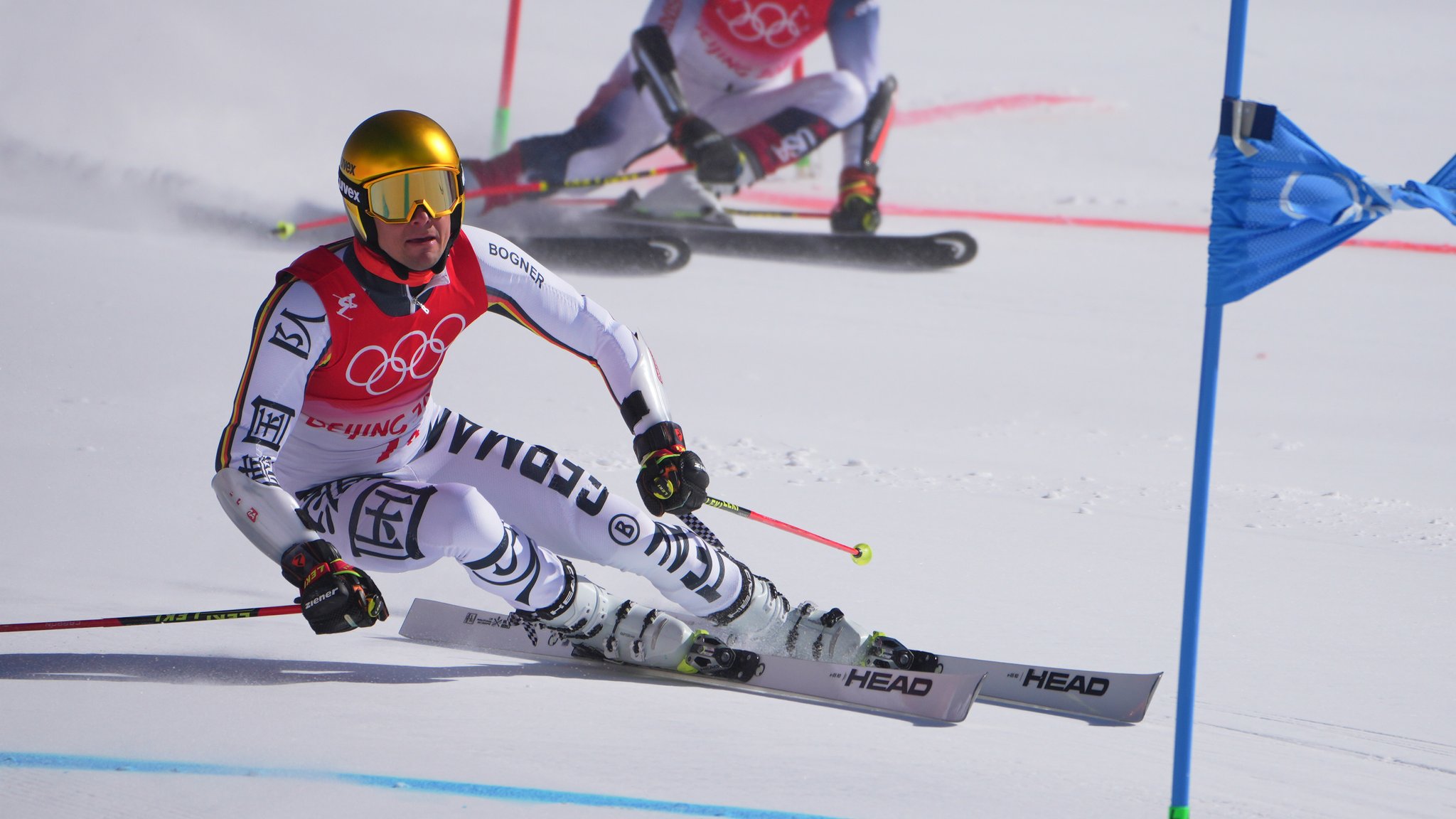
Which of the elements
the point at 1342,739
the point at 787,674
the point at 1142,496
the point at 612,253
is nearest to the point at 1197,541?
the point at 1342,739

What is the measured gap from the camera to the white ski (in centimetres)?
291

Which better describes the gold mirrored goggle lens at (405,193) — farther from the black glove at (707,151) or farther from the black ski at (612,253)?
the black glove at (707,151)

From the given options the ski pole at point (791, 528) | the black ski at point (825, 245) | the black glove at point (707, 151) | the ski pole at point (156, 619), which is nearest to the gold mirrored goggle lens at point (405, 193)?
the ski pole at point (156, 619)

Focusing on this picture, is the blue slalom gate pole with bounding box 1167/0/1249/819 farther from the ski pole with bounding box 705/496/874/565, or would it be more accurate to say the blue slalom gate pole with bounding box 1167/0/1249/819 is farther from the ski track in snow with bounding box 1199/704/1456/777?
the ski pole with bounding box 705/496/874/565

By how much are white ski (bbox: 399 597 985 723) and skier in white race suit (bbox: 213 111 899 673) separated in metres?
0.12

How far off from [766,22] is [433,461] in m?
5.41

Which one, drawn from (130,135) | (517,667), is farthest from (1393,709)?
(130,135)

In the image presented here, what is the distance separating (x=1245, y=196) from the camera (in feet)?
7.80

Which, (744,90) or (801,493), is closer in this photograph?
(801,493)

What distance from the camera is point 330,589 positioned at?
262 centimetres

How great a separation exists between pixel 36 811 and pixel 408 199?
1316mm

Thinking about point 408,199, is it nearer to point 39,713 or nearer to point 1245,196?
point 39,713

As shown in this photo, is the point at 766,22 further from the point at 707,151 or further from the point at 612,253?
the point at 612,253

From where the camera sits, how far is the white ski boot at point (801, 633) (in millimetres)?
3238
